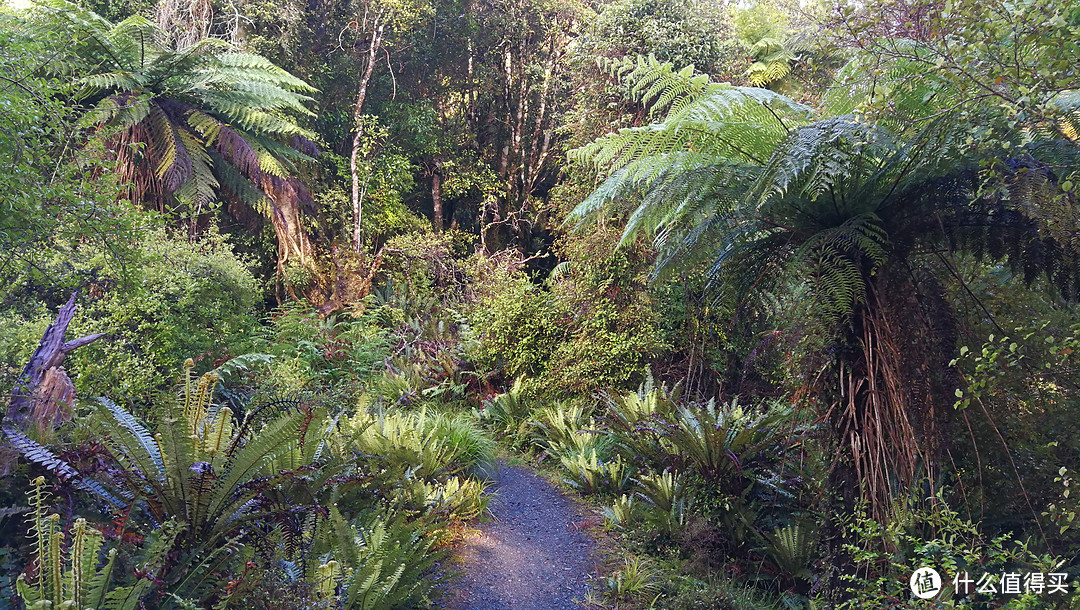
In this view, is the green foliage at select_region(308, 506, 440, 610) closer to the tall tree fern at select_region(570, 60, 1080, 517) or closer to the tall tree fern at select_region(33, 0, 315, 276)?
the tall tree fern at select_region(570, 60, 1080, 517)

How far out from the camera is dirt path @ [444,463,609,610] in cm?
368

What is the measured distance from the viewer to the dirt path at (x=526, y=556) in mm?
3676

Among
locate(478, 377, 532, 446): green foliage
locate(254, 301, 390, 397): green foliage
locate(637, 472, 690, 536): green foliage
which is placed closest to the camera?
locate(637, 472, 690, 536): green foliage

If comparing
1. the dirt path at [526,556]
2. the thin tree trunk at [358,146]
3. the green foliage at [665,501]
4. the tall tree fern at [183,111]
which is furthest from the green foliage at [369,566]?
the thin tree trunk at [358,146]

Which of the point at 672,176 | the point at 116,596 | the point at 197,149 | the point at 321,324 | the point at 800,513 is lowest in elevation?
the point at 321,324

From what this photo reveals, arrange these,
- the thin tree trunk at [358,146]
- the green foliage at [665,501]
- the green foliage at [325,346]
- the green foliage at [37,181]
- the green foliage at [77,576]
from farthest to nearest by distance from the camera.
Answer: the thin tree trunk at [358,146] → the green foliage at [325,346] → the green foliage at [665,501] → the green foliage at [37,181] → the green foliage at [77,576]

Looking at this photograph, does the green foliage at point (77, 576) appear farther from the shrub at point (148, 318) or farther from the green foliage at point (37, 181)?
the shrub at point (148, 318)

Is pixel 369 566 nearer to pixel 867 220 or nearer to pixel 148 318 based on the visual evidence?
pixel 867 220

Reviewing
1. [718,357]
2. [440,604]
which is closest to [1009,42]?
[440,604]

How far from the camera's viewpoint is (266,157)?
8.11m

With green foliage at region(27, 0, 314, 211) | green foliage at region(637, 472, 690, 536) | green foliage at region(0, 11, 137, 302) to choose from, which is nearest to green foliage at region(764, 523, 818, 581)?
green foliage at region(637, 472, 690, 536)

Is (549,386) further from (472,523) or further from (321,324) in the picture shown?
(321,324)

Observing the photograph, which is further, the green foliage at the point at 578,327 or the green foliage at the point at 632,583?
the green foliage at the point at 578,327

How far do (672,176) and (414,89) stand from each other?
33.0 feet
